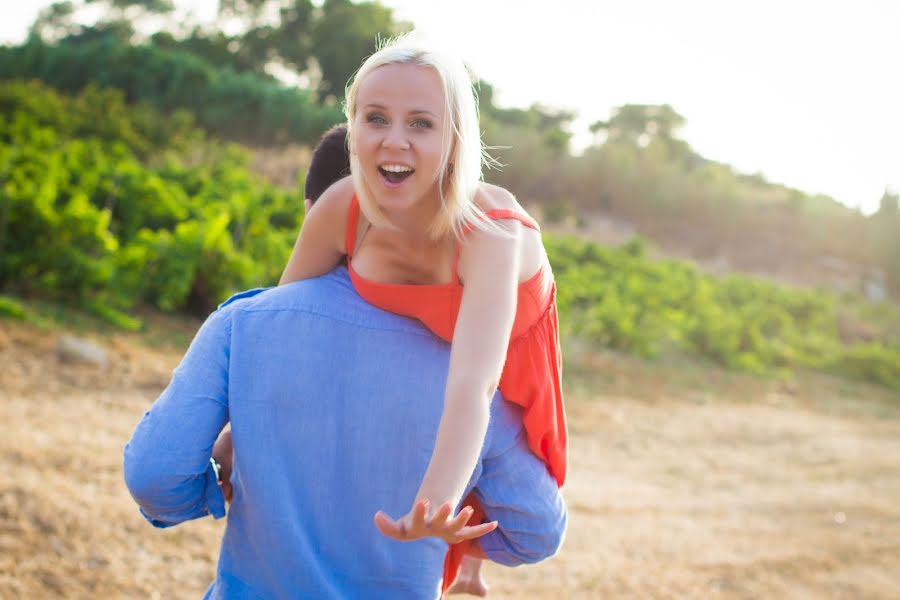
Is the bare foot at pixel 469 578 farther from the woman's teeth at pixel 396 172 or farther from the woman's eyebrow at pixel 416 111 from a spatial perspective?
the woman's eyebrow at pixel 416 111

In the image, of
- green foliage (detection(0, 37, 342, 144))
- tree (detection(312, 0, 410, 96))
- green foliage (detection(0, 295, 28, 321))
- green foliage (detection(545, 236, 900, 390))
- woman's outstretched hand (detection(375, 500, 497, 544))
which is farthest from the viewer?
tree (detection(312, 0, 410, 96))

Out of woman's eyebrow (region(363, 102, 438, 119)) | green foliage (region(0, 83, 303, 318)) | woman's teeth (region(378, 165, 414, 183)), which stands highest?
woman's eyebrow (region(363, 102, 438, 119))

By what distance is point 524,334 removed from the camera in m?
1.73

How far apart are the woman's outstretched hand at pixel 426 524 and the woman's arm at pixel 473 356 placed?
0.04 metres

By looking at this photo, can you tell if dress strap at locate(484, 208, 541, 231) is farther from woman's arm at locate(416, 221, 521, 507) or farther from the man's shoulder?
the man's shoulder

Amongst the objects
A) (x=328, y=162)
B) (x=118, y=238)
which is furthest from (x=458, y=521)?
(x=118, y=238)

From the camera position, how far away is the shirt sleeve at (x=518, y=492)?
1.62 meters

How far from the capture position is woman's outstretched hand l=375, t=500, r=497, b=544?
49.1 inches

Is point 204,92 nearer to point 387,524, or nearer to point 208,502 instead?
point 208,502

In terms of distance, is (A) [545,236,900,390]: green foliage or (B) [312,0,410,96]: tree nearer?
(A) [545,236,900,390]: green foliage

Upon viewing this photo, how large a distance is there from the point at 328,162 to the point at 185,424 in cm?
88

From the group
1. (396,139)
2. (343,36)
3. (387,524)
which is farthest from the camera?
(343,36)

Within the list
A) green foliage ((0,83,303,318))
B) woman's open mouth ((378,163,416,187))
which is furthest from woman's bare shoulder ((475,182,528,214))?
green foliage ((0,83,303,318))

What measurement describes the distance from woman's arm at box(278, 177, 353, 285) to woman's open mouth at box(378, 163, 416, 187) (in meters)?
0.20
